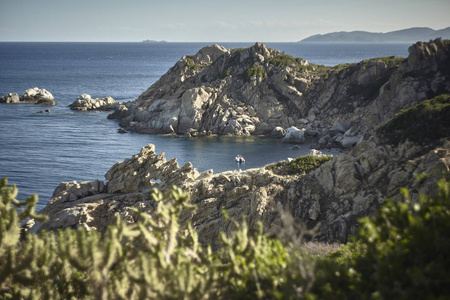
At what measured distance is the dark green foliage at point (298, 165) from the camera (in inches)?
1448

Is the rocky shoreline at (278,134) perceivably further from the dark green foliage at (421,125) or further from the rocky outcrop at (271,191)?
the dark green foliage at (421,125)

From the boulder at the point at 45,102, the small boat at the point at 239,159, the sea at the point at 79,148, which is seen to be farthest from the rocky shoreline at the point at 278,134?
the boulder at the point at 45,102

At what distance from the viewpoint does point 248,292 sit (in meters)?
11.8

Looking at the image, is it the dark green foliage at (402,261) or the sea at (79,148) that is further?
the sea at (79,148)

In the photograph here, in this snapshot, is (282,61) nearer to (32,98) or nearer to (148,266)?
(32,98)

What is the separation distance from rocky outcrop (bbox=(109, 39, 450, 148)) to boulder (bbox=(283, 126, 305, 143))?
354 cm

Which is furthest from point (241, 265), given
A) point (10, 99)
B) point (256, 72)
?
point (10, 99)

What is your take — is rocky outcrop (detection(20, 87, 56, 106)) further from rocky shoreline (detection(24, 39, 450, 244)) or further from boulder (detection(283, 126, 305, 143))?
boulder (detection(283, 126, 305, 143))

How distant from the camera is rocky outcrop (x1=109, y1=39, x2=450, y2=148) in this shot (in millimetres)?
73562

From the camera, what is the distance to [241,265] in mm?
12484

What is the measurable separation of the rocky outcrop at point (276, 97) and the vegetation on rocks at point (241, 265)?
6232 centimetres

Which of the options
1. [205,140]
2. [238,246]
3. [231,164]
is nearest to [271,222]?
[238,246]

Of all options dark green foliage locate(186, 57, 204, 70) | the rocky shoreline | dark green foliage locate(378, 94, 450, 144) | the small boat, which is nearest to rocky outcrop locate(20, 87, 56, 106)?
the rocky shoreline

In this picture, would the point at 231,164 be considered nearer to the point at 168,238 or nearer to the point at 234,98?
the point at 234,98
